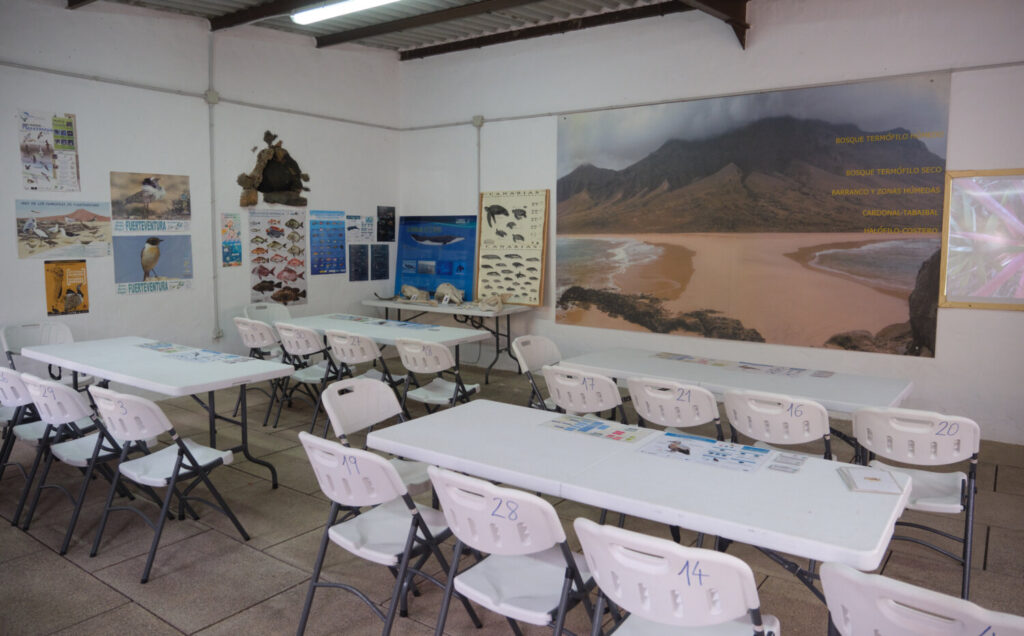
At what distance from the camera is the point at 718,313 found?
6.43 metres

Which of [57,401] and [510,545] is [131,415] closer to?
[57,401]

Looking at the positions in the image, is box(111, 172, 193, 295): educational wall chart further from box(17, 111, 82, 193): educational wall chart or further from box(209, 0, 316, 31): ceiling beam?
box(209, 0, 316, 31): ceiling beam

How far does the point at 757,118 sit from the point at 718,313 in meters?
1.73

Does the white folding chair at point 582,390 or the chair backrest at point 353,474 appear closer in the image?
the chair backrest at point 353,474

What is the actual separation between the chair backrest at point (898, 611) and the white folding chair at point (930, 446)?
1.50m

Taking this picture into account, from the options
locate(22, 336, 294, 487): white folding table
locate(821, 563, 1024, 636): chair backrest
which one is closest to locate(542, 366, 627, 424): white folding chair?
locate(22, 336, 294, 487): white folding table

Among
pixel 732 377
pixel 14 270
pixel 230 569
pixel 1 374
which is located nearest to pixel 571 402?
pixel 732 377

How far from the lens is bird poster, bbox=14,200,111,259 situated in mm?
5492

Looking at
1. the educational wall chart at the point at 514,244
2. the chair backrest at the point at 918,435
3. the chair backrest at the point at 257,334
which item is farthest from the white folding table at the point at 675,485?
the educational wall chart at the point at 514,244

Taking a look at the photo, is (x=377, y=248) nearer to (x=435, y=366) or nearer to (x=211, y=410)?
(x=435, y=366)

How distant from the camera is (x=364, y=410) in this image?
329 cm

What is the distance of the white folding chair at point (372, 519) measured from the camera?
2.32 m

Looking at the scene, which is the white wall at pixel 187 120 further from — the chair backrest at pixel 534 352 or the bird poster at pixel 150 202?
the chair backrest at pixel 534 352

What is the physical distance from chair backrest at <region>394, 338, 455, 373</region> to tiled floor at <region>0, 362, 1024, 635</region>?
3.70 ft
